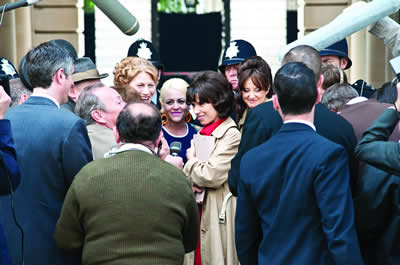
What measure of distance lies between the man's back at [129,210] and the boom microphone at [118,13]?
2.86 m

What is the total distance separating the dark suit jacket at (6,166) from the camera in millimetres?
3146

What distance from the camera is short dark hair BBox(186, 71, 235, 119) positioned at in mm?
4906

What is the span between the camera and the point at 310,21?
10.7 m

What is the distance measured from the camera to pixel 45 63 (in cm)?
375

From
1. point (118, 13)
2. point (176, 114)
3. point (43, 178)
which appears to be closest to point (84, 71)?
point (118, 13)

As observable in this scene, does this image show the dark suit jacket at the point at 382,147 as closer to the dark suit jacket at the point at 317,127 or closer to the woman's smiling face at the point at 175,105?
the dark suit jacket at the point at 317,127

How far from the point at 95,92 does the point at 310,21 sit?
6.92 meters

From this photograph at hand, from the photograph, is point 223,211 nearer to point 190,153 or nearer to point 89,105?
point 190,153

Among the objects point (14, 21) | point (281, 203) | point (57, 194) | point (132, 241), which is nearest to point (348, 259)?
point (281, 203)

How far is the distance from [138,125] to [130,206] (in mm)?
403

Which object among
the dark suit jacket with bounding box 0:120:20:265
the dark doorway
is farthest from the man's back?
the dark doorway

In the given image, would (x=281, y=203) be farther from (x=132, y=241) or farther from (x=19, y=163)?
(x=19, y=163)

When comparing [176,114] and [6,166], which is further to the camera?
[176,114]

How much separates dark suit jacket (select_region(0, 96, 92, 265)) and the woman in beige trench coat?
4.10 feet
